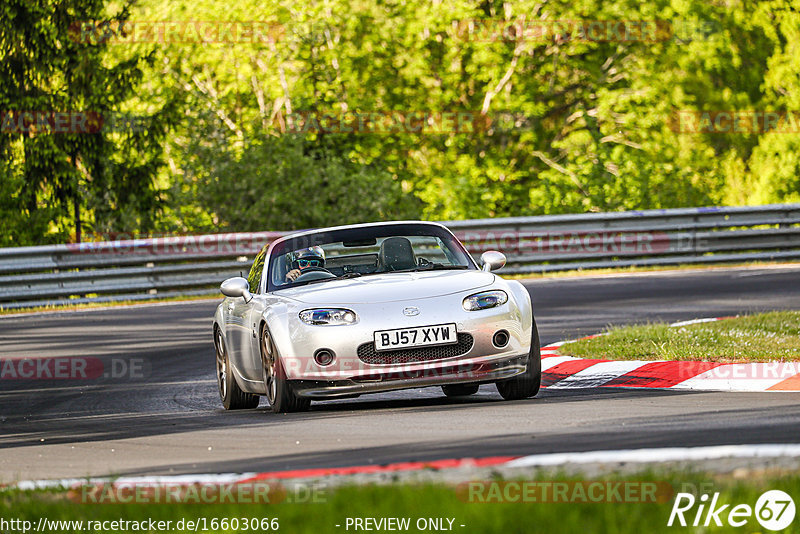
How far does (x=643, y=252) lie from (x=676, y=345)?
11888 millimetres

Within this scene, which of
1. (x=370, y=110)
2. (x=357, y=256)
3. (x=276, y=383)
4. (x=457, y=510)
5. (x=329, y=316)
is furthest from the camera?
(x=370, y=110)

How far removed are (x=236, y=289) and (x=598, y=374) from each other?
9.74 ft

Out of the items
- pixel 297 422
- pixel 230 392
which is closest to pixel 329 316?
pixel 297 422

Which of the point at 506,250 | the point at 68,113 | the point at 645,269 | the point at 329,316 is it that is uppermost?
the point at 68,113

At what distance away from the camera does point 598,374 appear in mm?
10781

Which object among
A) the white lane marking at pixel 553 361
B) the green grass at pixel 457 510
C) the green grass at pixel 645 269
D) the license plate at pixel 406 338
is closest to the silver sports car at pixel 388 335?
the license plate at pixel 406 338

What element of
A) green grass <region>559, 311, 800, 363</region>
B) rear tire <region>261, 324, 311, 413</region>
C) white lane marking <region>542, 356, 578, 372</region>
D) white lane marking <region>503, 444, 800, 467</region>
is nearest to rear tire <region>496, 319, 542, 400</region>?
rear tire <region>261, 324, 311, 413</region>

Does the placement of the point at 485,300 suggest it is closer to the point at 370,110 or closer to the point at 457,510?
the point at 457,510

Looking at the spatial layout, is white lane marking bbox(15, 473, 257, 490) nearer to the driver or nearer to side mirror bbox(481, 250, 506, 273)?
the driver

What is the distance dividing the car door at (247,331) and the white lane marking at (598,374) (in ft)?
7.67

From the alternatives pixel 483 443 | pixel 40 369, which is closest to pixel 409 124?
pixel 40 369

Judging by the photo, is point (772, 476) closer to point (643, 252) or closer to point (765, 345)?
point (765, 345)

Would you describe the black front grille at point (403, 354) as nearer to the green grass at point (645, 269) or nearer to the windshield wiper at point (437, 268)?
the windshield wiper at point (437, 268)

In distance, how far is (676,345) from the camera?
1123 centimetres
